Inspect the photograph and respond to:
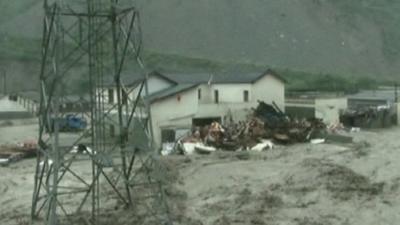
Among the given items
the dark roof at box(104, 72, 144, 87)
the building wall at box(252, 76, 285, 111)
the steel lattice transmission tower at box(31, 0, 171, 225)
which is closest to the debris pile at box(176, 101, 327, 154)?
the building wall at box(252, 76, 285, 111)

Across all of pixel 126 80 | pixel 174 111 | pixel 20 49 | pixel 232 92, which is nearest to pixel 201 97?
pixel 232 92

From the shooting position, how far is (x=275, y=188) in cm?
2034

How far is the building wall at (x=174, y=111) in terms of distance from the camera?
3159 centimetres

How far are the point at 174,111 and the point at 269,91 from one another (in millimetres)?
8837

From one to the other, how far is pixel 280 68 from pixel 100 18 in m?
55.2

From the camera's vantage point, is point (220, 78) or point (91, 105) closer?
point (91, 105)

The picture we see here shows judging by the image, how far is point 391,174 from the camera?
22078 millimetres

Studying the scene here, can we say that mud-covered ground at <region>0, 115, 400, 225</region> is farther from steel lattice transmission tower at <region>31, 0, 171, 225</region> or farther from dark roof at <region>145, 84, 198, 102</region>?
dark roof at <region>145, 84, 198, 102</region>

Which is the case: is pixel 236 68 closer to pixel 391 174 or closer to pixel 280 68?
pixel 280 68

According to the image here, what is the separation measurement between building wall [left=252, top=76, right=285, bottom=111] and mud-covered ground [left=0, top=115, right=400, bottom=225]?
8960 millimetres

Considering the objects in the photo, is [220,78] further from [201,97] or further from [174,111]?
[174,111]

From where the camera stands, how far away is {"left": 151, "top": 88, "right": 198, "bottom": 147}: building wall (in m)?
31.6

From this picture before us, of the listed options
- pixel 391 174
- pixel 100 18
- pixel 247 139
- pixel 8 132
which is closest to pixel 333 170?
pixel 391 174

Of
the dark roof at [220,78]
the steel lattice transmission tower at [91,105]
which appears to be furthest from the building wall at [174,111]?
the steel lattice transmission tower at [91,105]
